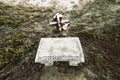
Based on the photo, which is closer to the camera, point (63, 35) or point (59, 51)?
point (59, 51)

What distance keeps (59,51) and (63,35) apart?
41.8 inches

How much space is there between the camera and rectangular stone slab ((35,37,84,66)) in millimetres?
2729

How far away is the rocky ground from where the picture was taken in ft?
9.55

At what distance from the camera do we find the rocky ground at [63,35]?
2912 mm

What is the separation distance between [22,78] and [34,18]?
204 centimetres

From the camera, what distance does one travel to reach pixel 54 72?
2.90m

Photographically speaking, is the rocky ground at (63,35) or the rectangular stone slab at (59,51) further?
the rocky ground at (63,35)

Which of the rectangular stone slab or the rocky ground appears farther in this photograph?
the rocky ground

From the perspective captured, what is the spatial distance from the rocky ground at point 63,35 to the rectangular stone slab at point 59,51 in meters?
0.24

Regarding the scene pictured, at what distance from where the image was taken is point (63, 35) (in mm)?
3861

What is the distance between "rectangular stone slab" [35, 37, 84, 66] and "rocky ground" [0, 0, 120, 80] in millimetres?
241

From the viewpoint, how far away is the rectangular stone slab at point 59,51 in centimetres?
273

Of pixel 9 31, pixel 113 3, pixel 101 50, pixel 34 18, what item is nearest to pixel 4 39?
pixel 9 31

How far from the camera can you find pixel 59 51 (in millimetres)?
2840
